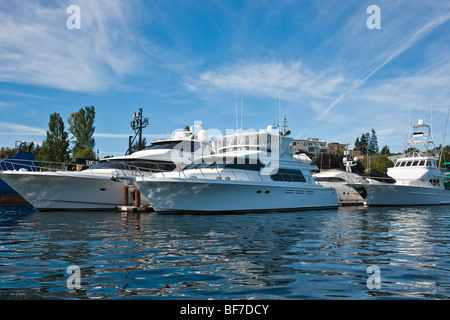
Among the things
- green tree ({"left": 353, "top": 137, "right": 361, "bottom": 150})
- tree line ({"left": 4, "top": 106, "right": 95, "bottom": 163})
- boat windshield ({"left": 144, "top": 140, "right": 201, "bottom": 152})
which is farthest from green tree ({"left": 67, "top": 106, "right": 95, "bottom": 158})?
green tree ({"left": 353, "top": 137, "right": 361, "bottom": 150})

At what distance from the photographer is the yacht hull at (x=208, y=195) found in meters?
15.8

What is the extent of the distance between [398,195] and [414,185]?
237 centimetres

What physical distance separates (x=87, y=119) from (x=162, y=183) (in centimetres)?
3635

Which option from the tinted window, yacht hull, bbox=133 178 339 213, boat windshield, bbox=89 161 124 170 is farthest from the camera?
boat windshield, bbox=89 161 124 170

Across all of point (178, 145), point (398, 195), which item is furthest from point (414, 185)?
point (178, 145)

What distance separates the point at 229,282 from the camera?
17.1 feet

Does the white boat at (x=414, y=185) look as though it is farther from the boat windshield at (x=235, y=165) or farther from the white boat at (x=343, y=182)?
the boat windshield at (x=235, y=165)

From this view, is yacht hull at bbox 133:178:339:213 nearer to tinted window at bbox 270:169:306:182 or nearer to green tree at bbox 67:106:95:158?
tinted window at bbox 270:169:306:182

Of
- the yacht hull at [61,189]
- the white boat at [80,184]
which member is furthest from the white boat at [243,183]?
the yacht hull at [61,189]

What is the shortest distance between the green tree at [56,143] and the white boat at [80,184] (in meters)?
22.9

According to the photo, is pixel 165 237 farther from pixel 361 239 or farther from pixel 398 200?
pixel 398 200

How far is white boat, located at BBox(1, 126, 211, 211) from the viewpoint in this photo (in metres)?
17.8

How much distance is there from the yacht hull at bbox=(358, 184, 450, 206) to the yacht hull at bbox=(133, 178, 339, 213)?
11.8m
